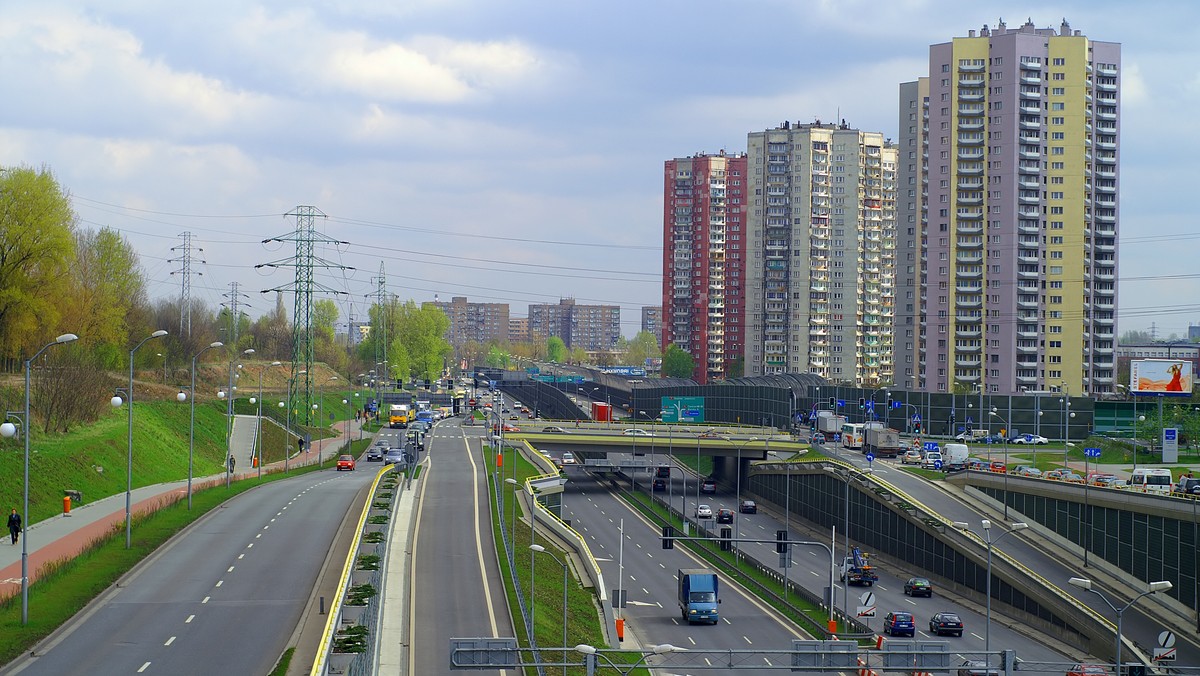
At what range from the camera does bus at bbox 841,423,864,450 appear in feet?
376

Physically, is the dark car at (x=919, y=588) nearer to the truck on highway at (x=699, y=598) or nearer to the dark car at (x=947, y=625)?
the dark car at (x=947, y=625)

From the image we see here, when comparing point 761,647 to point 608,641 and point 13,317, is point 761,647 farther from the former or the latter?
point 13,317

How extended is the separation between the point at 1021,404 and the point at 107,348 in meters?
83.4

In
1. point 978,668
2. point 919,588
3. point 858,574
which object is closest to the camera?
point 978,668

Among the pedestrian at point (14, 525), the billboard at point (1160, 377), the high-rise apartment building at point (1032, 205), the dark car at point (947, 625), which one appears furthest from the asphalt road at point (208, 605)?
the high-rise apartment building at point (1032, 205)

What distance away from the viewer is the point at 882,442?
105000 millimetres

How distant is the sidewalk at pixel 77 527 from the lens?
44781 millimetres

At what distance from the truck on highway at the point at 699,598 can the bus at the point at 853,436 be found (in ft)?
186

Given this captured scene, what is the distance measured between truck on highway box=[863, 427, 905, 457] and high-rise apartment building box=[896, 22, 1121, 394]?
1569 inches

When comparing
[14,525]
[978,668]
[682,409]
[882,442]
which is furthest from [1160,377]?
[14,525]

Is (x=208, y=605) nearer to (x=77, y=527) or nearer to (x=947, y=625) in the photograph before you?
(x=77, y=527)

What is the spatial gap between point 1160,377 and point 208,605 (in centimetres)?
9599

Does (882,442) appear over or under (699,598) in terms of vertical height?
over

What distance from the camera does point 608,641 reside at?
2094 inches
